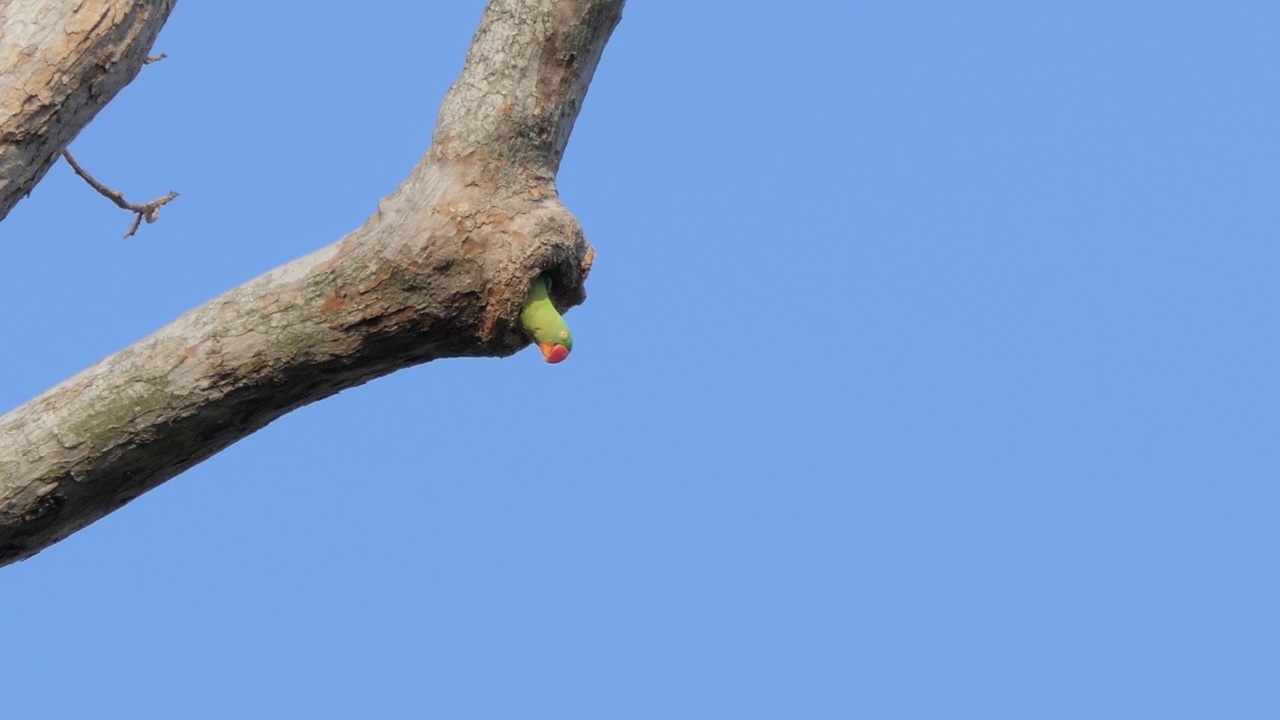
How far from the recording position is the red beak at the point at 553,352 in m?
3.34

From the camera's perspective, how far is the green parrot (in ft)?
10.9

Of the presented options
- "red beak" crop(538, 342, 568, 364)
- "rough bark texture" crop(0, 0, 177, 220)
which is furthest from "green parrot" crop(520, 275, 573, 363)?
"rough bark texture" crop(0, 0, 177, 220)

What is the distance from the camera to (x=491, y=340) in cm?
331

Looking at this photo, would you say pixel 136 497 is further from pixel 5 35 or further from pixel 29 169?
pixel 5 35

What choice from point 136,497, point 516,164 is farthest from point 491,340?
point 136,497

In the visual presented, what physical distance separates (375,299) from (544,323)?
42 cm

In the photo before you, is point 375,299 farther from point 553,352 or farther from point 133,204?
point 133,204

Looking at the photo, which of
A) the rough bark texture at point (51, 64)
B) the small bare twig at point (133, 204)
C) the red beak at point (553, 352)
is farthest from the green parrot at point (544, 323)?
the small bare twig at point (133, 204)

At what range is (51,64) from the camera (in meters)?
3.27

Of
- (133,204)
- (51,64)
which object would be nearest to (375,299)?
(51,64)

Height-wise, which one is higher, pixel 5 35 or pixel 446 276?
pixel 5 35

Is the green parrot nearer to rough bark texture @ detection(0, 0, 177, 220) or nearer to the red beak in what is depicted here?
the red beak

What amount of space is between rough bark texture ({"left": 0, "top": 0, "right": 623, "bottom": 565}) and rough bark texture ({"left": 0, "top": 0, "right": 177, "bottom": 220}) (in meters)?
0.02

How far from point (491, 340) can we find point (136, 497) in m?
1.08
